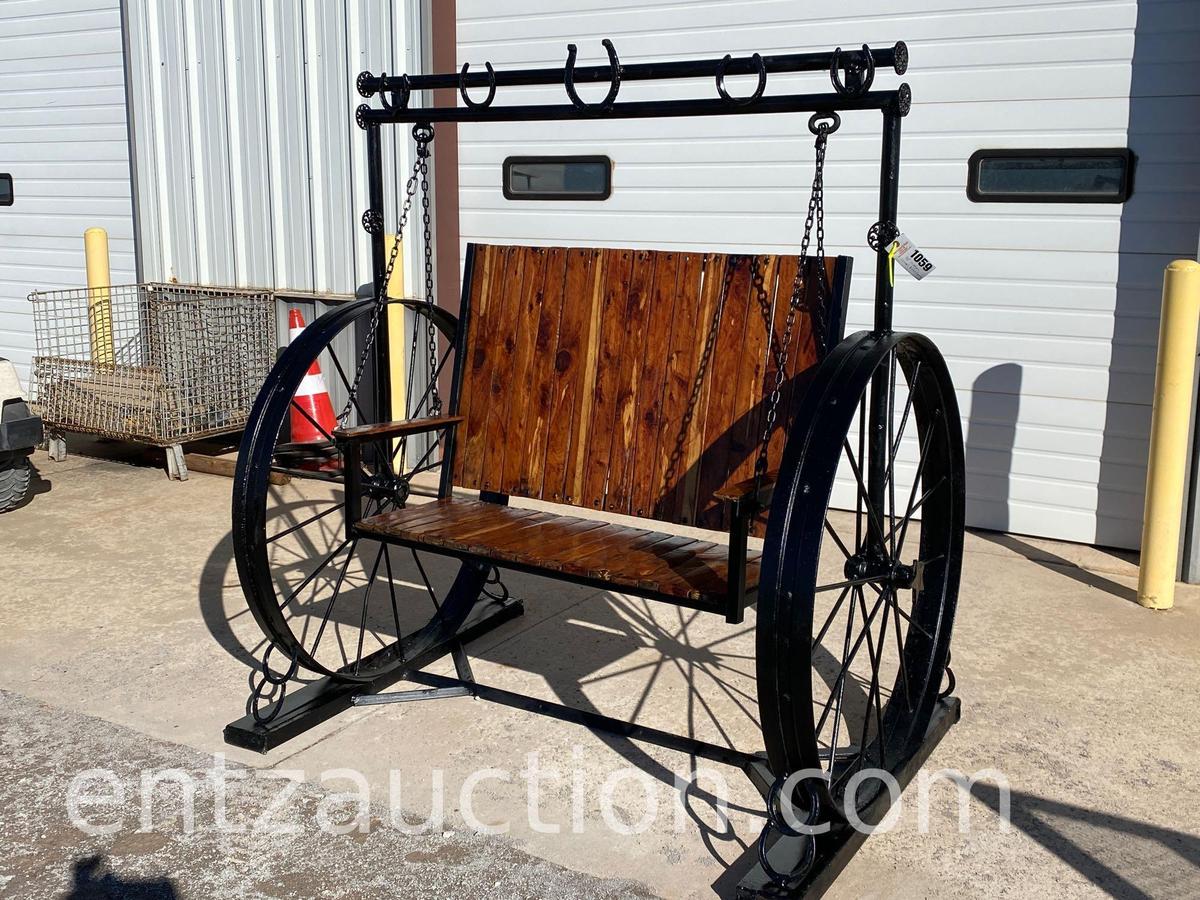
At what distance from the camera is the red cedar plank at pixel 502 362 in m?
3.75

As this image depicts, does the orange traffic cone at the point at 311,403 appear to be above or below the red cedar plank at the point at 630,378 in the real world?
below

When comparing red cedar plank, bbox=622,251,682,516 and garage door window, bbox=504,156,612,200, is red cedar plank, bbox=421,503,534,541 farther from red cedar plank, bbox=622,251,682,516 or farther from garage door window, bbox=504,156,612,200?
garage door window, bbox=504,156,612,200

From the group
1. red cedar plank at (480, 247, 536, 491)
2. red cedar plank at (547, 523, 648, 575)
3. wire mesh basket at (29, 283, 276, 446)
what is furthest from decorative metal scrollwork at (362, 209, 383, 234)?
wire mesh basket at (29, 283, 276, 446)

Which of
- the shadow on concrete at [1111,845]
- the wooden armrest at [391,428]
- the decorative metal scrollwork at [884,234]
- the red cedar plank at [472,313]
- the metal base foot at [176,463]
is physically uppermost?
the decorative metal scrollwork at [884,234]

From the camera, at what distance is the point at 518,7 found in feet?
20.3

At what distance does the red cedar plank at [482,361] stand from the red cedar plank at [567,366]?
0.23 metres

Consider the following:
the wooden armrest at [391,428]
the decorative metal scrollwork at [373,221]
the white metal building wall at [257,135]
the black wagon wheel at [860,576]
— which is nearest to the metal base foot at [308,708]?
the wooden armrest at [391,428]

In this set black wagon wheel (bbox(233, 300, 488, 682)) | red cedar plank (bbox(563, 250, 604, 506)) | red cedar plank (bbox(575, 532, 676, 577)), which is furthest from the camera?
red cedar plank (bbox(563, 250, 604, 506))

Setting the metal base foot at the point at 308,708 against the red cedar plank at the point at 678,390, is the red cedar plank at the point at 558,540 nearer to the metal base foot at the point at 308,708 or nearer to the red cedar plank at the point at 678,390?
the red cedar plank at the point at 678,390

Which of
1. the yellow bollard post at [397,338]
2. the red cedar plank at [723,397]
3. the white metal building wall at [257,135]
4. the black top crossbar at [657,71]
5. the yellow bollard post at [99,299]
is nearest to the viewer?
the black top crossbar at [657,71]

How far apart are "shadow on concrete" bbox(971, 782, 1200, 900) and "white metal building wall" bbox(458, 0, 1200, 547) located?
2601 mm

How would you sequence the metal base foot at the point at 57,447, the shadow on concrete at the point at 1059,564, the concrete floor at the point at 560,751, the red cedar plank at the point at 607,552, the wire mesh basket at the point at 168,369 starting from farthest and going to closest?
the metal base foot at the point at 57,447 → the wire mesh basket at the point at 168,369 → the shadow on concrete at the point at 1059,564 → the red cedar plank at the point at 607,552 → the concrete floor at the point at 560,751

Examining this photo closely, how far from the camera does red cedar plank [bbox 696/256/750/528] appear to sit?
3.35 metres

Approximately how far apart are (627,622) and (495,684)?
0.73 m
